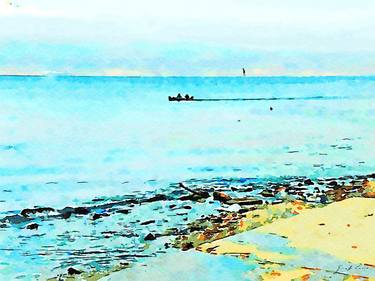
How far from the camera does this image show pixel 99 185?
54.0 ft

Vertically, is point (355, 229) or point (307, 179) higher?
point (355, 229)

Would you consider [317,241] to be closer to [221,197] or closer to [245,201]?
[245,201]

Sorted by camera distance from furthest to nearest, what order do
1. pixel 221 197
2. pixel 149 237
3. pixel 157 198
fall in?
pixel 157 198
pixel 221 197
pixel 149 237

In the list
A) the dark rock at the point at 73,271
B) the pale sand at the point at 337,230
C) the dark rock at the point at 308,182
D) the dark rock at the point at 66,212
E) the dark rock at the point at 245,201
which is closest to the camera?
the pale sand at the point at 337,230

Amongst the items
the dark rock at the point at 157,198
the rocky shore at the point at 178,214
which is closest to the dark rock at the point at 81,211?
the rocky shore at the point at 178,214

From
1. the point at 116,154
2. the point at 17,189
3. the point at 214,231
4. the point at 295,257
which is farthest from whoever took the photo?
the point at 116,154

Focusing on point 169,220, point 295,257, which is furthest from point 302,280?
point 169,220

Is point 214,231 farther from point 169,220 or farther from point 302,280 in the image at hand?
point 302,280

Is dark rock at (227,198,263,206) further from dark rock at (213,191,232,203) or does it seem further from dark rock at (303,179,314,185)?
dark rock at (303,179,314,185)

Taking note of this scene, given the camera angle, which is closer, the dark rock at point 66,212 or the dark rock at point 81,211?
the dark rock at point 66,212

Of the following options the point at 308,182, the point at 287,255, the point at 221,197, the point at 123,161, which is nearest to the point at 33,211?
the point at 221,197

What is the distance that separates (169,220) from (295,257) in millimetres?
4854

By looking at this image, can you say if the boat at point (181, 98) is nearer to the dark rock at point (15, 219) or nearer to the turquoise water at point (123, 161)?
the turquoise water at point (123, 161)

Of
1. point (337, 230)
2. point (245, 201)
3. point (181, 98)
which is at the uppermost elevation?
point (337, 230)
